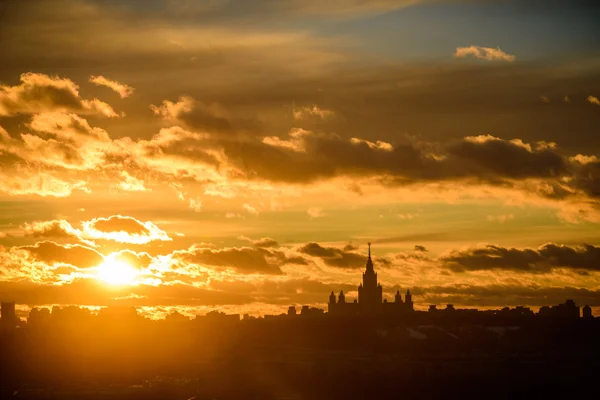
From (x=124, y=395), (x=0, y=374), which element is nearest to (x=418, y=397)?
(x=124, y=395)

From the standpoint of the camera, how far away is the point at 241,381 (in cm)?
17525

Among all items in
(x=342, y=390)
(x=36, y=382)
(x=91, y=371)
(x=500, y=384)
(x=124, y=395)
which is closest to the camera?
(x=124, y=395)

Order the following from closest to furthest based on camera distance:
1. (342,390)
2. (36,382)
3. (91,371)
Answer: (342,390)
(36,382)
(91,371)

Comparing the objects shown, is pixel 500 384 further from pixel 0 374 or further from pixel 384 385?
pixel 0 374

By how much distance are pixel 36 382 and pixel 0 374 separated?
2093cm

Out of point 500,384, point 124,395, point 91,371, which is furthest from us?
point 91,371

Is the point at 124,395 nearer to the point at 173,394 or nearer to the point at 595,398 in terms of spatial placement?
the point at 173,394

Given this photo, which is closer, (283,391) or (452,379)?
(283,391)

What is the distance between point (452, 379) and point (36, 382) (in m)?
70.9

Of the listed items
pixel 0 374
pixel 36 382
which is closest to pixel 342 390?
pixel 36 382

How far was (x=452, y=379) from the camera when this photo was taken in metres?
193

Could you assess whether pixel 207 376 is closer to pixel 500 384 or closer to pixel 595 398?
pixel 500 384

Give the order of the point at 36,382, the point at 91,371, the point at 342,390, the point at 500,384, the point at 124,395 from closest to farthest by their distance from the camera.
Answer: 1. the point at 124,395
2. the point at 342,390
3. the point at 36,382
4. the point at 500,384
5. the point at 91,371

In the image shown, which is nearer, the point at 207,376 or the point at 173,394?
the point at 173,394
